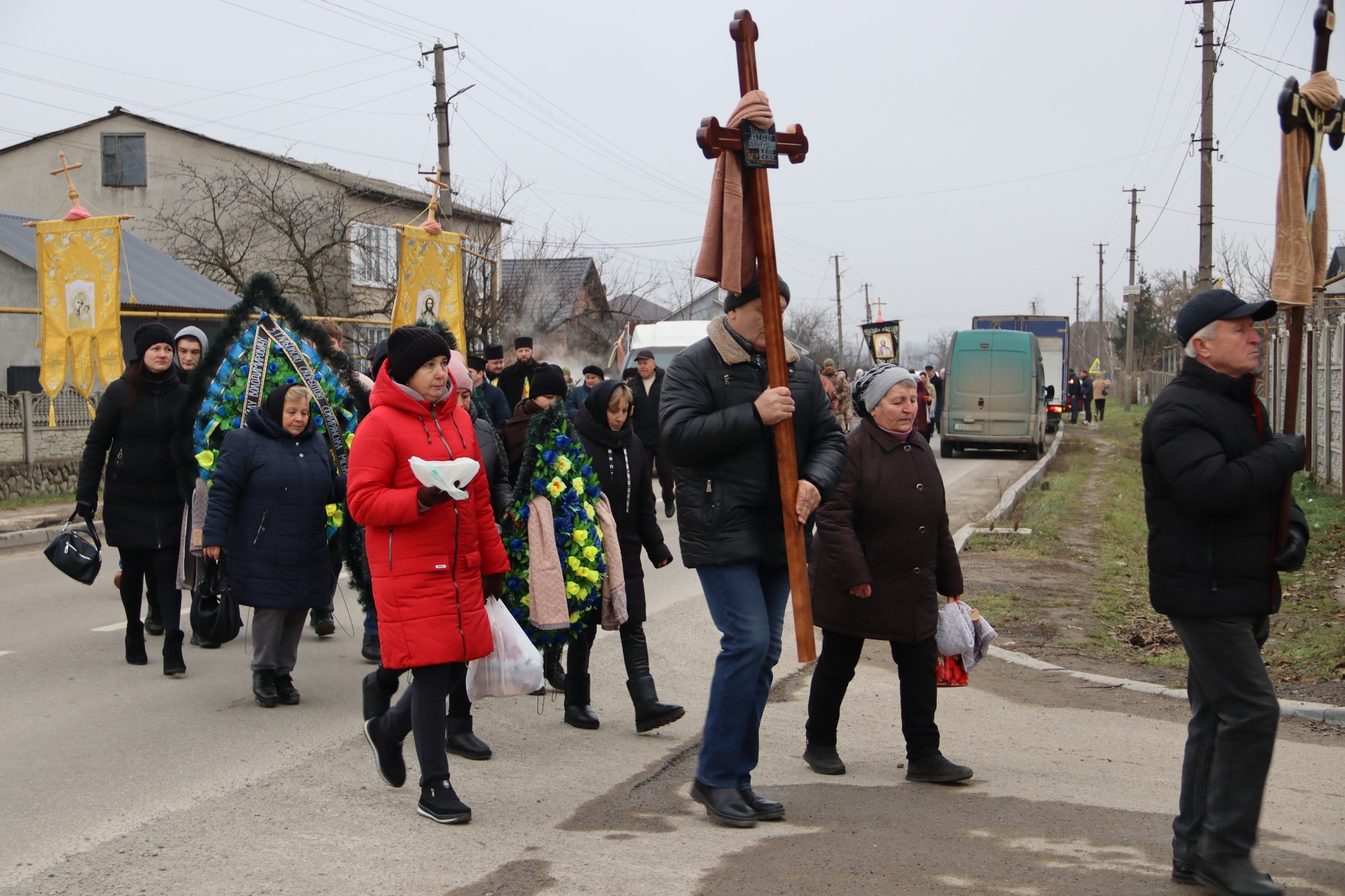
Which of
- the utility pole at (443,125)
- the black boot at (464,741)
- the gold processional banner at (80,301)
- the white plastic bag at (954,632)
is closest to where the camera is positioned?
the white plastic bag at (954,632)

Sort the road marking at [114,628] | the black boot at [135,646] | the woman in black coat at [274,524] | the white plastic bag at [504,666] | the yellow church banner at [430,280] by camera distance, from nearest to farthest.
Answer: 1. the white plastic bag at [504,666]
2. the woman in black coat at [274,524]
3. the black boot at [135,646]
4. the road marking at [114,628]
5. the yellow church banner at [430,280]

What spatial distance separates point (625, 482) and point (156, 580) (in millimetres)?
3056

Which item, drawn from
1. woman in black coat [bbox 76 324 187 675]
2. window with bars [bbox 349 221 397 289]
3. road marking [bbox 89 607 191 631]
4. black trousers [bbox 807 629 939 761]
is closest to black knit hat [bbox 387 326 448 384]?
black trousers [bbox 807 629 939 761]

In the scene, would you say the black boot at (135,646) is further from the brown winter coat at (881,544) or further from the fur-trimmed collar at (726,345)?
the fur-trimmed collar at (726,345)

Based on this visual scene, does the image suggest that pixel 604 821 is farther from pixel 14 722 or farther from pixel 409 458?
pixel 14 722

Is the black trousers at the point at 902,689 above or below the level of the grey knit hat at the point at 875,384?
below

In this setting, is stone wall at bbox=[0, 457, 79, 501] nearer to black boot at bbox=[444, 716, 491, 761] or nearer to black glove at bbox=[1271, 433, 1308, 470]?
black boot at bbox=[444, 716, 491, 761]

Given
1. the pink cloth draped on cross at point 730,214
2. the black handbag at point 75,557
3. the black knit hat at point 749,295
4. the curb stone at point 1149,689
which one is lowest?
the curb stone at point 1149,689

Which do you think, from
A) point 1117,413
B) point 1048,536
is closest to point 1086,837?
point 1048,536

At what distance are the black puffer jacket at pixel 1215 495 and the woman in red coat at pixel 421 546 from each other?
2356mm

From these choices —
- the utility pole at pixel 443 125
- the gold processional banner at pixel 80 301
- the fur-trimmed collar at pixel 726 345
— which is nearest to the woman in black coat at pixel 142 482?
the fur-trimmed collar at pixel 726 345

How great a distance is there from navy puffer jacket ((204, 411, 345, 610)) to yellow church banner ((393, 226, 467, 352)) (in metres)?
8.54

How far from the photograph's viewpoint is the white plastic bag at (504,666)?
489 cm

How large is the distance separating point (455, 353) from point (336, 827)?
2.62 m
